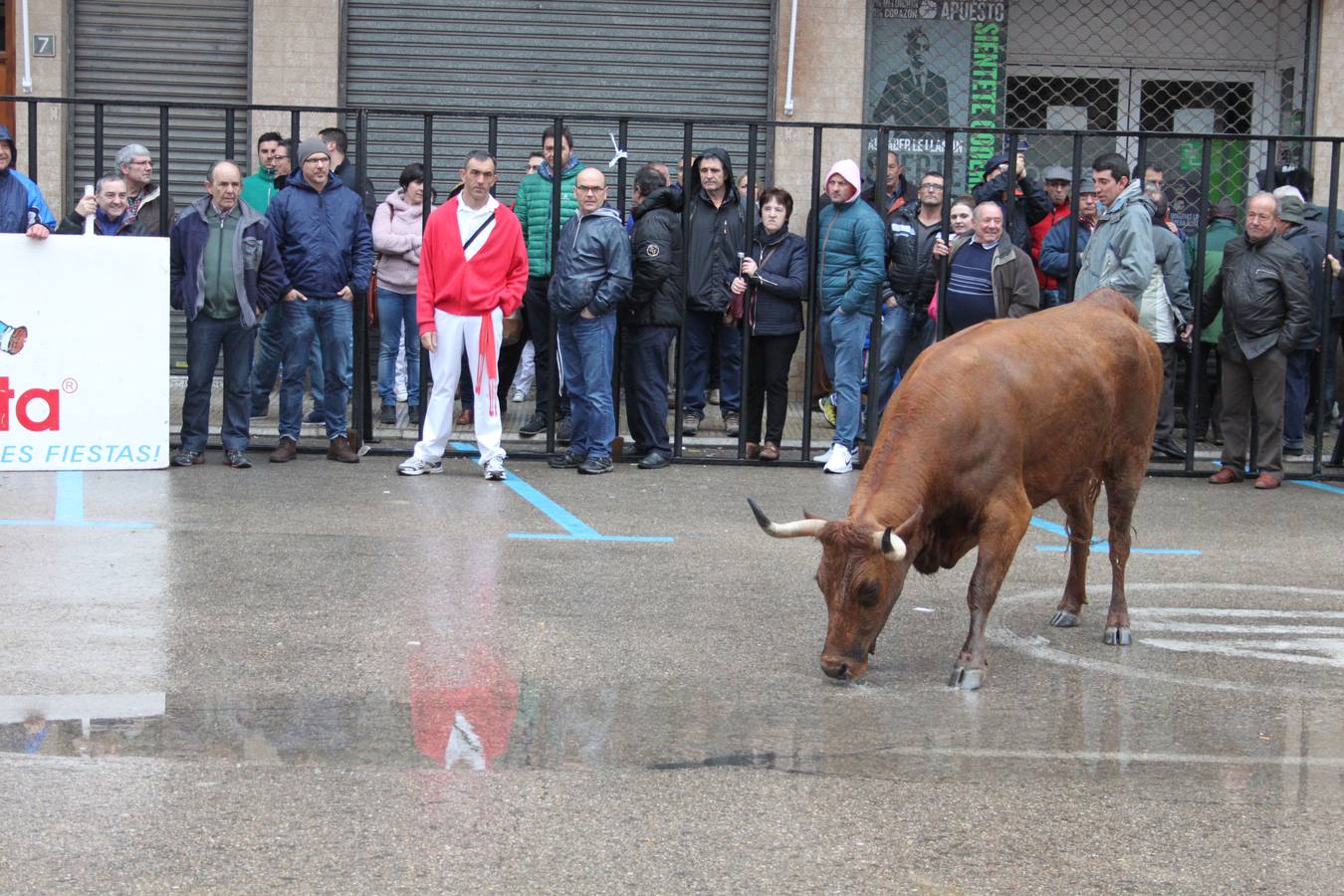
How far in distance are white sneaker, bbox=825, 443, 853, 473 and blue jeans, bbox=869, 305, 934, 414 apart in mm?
478

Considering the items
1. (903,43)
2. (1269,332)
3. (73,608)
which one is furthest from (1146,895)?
(903,43)

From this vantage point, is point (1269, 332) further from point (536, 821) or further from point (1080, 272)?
point (536, 821)

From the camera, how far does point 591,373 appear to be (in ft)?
38.3

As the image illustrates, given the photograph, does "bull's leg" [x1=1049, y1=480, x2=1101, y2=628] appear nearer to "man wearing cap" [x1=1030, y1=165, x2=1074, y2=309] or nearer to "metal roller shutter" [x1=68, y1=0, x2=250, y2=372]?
"man wearing cap" [x1=1030, y1=165, x2=1074, y2=309]

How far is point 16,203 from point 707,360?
198 inches

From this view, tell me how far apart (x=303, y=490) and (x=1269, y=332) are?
6.62 m

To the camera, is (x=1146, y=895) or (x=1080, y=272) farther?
(x=1080, y=272)

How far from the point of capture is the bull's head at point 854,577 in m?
6.13

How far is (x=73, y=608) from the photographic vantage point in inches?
287

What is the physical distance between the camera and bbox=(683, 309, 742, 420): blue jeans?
42.6ft

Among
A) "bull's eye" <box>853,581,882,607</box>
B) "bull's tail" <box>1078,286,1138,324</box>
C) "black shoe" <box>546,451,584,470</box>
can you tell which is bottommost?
"black shoe" <box>546,451,584,470</box>

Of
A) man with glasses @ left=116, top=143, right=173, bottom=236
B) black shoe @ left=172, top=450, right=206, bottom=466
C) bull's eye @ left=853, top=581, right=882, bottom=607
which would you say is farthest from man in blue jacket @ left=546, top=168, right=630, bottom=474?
bull's eye @ left=853, top=581, right=882, bottom=607

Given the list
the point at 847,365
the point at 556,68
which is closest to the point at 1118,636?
the point at 847,365

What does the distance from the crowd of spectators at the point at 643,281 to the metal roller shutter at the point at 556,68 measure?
2.66 m
